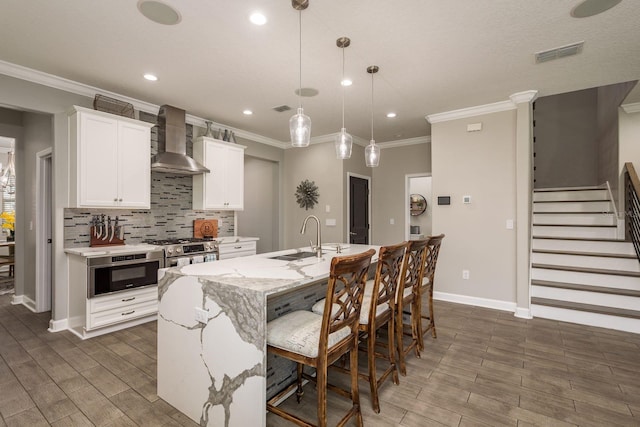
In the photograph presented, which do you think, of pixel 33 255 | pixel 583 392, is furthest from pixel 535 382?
pixel 33 255

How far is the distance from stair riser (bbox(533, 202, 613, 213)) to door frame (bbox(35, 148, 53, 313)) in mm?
7330

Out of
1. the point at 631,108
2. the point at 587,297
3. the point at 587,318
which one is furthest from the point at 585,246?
the point at 631,108

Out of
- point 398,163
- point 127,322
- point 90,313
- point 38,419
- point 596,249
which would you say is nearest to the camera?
point 38,419

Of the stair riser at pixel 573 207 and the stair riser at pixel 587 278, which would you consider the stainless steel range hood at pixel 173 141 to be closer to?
the stair riser at pixel 587 278

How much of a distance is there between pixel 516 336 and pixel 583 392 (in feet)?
3.37

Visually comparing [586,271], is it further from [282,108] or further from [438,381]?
[282,108]

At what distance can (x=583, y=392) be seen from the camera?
7.37 ft

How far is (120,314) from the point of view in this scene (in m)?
3.38

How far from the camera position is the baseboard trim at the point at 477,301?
13.5 ft

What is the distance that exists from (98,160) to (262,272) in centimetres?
271

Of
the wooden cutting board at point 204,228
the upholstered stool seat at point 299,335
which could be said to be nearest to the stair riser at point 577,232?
the upholstered stool seat at point 299,335

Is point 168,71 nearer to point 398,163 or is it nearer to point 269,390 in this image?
point 269,390

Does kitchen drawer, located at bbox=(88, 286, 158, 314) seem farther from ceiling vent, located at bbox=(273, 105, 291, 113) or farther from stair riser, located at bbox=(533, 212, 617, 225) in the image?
stair riser, located at bbox=(533, 212, 617, 225)

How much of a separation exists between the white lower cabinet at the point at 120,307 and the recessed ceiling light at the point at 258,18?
9.92 feet
